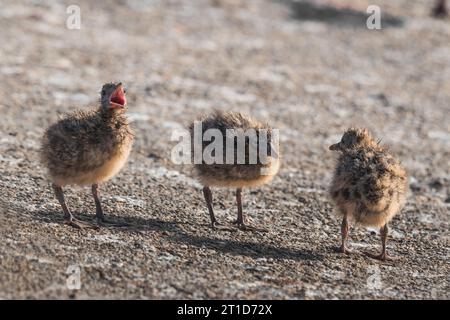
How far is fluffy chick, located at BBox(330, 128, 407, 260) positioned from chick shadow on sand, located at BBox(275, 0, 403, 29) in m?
8.81

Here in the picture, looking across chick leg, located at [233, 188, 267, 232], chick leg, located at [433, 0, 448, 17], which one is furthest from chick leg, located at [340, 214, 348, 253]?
chick leg, located at [433, 0, 448, 17]

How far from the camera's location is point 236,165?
6.68 meters

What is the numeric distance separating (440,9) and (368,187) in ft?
34.4

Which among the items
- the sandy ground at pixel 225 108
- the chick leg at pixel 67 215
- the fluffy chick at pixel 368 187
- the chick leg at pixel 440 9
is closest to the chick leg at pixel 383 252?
the fluffy chick at pixel 368 187

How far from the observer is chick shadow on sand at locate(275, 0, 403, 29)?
15.1 metres

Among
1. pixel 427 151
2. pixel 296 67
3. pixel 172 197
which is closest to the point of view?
pixel 172 197

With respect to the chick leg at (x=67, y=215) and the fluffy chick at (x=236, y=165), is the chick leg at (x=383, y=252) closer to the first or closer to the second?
the fluffy chick at (x=236, y=165)

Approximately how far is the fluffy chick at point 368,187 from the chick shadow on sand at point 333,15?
8.81 metres

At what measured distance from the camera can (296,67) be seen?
504 inches

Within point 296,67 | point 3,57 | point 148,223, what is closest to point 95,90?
point 3,57

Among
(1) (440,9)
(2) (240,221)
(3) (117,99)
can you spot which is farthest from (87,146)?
(1) (440,9)

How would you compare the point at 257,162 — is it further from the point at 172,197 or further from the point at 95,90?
the point at 95,90
